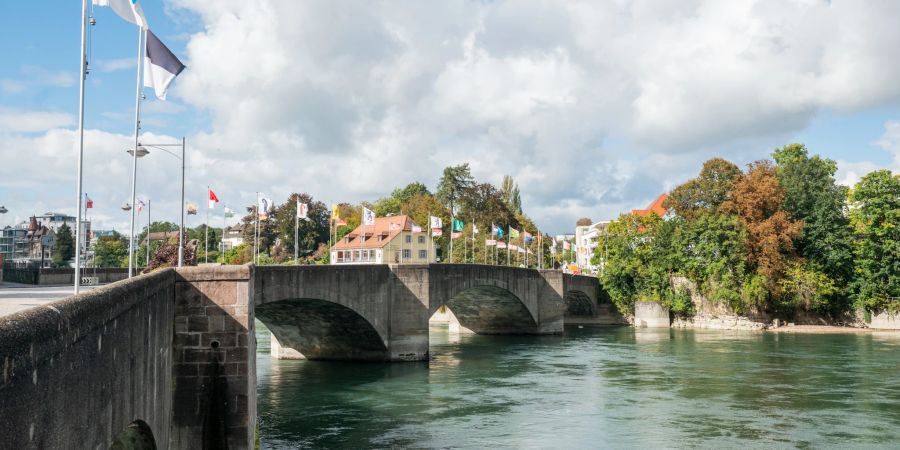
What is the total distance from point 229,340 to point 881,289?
211 feet

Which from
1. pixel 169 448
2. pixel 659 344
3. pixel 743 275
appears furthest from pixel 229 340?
pixel 743 275

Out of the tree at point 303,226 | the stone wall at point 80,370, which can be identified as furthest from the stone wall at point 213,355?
the tree at point 303,226

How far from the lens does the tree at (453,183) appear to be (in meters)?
104

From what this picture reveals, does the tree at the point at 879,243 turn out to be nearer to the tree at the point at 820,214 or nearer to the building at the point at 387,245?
the tree at the point at 820,214

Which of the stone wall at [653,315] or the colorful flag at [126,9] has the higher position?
the colorful flag at [126,9]

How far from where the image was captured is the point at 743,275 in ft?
219

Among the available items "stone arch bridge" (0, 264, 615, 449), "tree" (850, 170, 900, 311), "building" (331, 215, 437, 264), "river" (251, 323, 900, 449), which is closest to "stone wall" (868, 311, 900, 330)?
"tree" (850, 170, 900, 311)

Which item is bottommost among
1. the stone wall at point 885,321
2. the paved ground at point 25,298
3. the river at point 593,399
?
the river at point 593,399

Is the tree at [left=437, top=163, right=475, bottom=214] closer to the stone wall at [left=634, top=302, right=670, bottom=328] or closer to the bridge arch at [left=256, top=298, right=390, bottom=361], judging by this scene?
the stone wall at [left=634, top=302, right=670, bottom=328]

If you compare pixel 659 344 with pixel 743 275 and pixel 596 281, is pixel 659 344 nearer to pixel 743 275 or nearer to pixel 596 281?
pixel 743 275

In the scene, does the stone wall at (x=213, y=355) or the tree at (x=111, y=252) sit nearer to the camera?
the stone wall at (x=213, y=355)

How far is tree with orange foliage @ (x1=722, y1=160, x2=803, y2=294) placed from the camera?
66250 mm

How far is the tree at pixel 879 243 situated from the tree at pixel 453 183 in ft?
165

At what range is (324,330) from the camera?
4238cm
